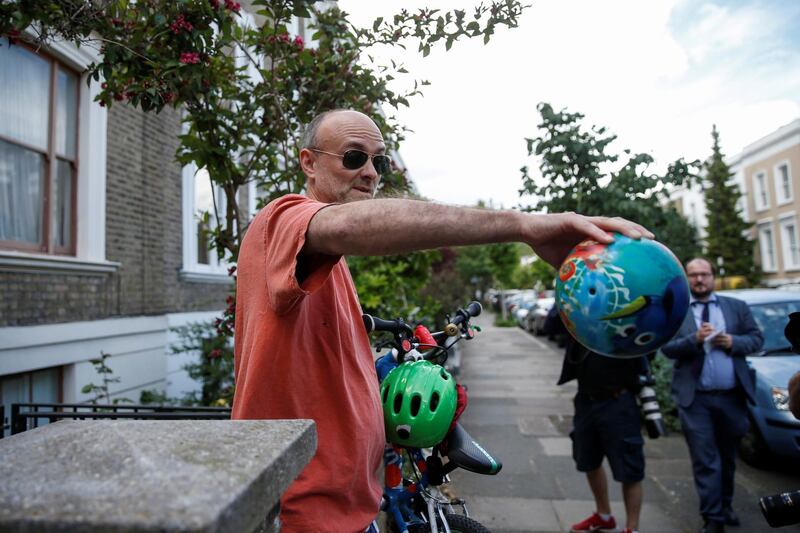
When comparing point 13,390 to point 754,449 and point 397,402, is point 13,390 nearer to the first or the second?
point 397,402

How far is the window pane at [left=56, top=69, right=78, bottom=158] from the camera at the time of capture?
17.9 feet

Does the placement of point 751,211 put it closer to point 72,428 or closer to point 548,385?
point 548,385

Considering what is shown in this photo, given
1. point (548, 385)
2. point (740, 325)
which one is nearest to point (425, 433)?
point (740, 325)

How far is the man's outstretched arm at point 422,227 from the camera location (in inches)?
47.0

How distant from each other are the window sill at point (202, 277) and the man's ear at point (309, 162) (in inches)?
222

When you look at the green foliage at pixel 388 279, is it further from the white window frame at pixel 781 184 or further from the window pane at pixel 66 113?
the white window frame at pixel 781 184

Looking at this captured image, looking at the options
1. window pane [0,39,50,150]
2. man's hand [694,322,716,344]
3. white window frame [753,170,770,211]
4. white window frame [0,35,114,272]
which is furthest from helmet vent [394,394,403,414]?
white window frame [753,170,770,211]

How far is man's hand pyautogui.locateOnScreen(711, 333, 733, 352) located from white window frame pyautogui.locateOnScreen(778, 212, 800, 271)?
30.5 m

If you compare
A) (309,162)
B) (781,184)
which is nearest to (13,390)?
(309,162)

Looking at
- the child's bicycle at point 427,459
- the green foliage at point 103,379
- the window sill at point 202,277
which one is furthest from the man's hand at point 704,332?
the window sill at point 202,277

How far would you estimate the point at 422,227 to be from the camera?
3.91ft

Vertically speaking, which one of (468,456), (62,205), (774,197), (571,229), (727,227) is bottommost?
(468,456)

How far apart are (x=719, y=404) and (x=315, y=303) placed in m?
3.98

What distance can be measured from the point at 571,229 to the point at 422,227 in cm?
37
